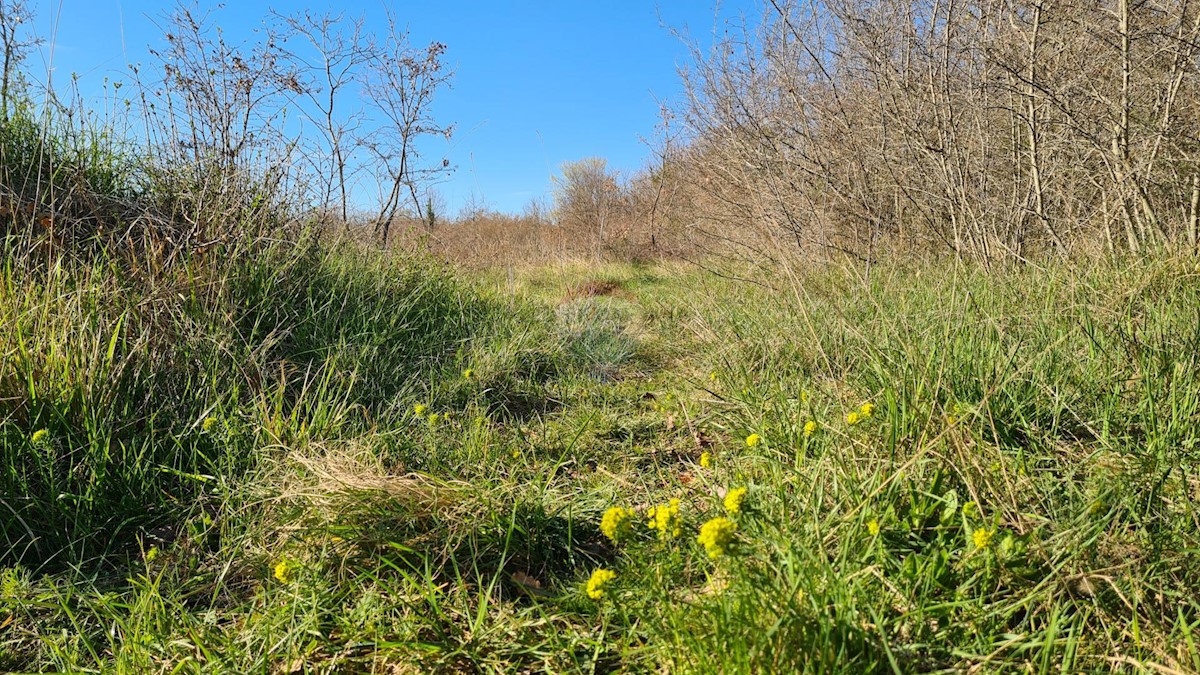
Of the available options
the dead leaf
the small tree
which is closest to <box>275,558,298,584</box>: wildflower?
the dead leaf

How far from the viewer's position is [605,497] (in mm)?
1918

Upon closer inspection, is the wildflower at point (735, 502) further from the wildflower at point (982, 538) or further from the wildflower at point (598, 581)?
the wildflower at point (982, 538)

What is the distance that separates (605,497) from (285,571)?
904 millimetres

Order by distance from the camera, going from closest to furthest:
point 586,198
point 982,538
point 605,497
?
point 982,538
point 605,497
point 586,198

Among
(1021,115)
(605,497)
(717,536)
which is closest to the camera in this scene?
(717,536)

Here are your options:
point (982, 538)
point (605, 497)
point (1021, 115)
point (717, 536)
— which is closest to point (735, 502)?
point (717, 536)

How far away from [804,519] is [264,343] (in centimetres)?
246

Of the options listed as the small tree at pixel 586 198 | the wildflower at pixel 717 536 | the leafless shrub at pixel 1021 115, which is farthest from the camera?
the small tree at pixel 586 198

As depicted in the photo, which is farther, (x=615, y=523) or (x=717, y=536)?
(x=615, y=523)

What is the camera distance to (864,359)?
2307 millimetres

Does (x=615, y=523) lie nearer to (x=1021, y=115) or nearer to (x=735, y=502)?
(x=735, y=502)

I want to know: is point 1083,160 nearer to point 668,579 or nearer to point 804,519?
point 804,519

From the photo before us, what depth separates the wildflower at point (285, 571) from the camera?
1.44 m

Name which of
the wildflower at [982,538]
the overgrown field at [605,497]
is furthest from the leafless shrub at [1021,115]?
the wildflower at [982,538]
